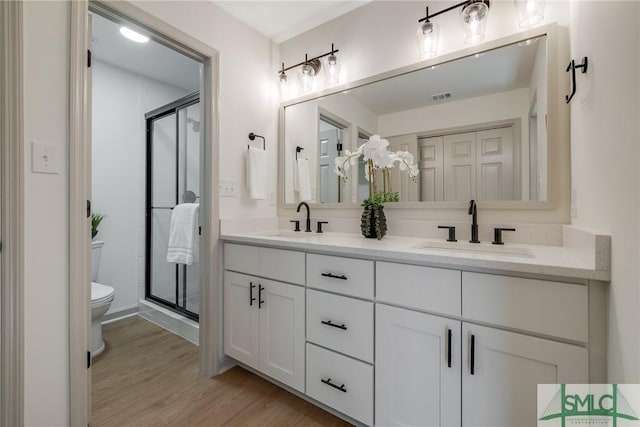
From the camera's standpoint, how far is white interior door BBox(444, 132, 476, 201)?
5.08 ft

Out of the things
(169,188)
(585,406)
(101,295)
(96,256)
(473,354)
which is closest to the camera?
(585,406)

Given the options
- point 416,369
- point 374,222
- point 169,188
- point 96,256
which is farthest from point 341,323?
point 169,188

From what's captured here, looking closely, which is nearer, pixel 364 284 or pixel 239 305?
pixel 364 284

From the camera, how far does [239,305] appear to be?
1770 mm

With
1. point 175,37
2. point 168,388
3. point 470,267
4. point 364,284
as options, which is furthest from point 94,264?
point 470,267

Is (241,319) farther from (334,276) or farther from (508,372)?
(508,372)

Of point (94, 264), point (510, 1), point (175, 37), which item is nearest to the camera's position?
point (510, 1)

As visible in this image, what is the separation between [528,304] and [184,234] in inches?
91.6

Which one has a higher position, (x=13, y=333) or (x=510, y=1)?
(x=510, y=1)

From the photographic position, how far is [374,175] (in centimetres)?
185

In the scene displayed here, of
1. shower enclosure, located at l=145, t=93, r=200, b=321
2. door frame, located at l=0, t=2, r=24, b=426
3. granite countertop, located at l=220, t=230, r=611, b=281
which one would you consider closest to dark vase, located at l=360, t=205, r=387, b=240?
granite countertop, located at l=220, t=230, r=611, b=281

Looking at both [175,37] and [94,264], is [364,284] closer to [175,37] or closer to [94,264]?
[175,37]

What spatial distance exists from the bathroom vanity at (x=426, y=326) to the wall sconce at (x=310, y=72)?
1.25m

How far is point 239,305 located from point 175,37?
1.60m
